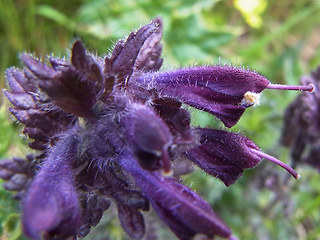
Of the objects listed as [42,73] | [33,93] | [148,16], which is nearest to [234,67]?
[42,73]

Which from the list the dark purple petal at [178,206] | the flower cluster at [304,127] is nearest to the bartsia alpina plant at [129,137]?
the dark purple petal at [178,206]

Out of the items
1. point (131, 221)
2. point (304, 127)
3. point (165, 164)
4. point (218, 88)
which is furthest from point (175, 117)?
point (304, 127)

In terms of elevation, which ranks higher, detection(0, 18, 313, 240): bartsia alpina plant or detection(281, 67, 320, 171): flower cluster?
detection(0, 18, 313, 240): bartsia alpina plant

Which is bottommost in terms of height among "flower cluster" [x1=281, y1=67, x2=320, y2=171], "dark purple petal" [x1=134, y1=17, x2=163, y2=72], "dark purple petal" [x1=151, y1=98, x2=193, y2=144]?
"flower cluster" [x1=281, y1=67, x2=320, y2=171]

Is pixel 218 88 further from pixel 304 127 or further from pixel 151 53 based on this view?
pixel 304 127

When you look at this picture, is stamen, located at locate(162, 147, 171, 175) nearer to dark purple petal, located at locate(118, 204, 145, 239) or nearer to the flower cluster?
dark purple petal, located at locate(118, 204, 145, 239)

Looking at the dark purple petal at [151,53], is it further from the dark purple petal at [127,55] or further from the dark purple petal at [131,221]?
the dark purple petal at [131,221]

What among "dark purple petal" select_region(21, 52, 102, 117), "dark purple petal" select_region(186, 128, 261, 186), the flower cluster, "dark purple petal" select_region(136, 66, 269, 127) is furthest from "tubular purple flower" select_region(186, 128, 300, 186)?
the flower cluster
